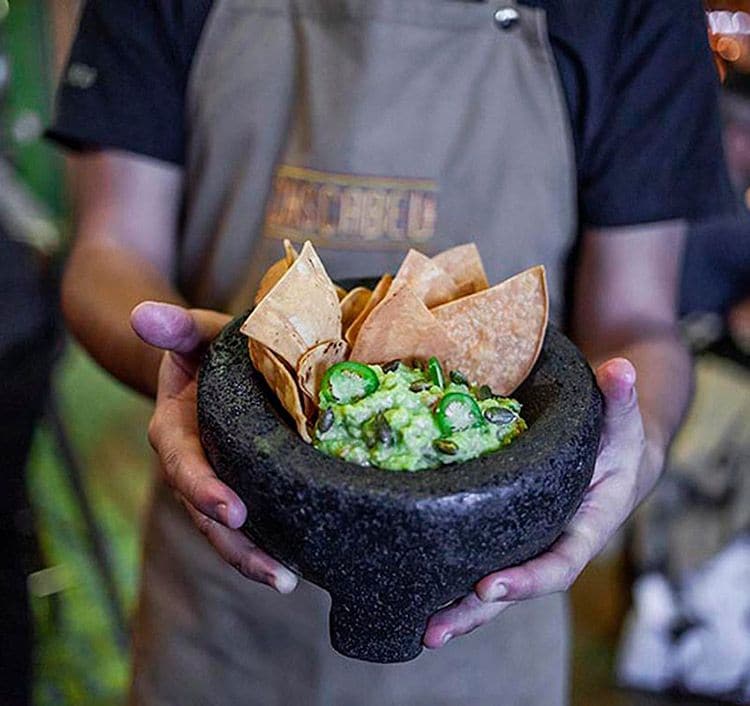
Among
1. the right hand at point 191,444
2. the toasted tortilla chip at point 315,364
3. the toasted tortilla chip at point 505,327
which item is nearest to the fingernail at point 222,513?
Answer: the right hand at point 191,444

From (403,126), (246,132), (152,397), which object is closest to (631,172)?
(403,126)

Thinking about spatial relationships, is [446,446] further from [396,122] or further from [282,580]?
[396,122]

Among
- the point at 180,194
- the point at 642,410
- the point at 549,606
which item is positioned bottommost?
the point at 549,606

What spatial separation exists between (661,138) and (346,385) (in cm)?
50

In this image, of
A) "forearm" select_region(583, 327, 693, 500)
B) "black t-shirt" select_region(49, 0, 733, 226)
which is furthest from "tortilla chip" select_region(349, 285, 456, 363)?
"black t-shirt" select_region(49, 0, 733, 226)

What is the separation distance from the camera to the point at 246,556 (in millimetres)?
744

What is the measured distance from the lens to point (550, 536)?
28.5 inches

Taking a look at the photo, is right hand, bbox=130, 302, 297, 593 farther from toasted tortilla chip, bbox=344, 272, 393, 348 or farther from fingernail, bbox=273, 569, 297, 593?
toasted tortilla chip, bbox=344, 272, 393, 348

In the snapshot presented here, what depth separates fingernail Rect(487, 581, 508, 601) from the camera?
27.1 inches

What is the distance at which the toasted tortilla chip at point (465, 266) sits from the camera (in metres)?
0.87

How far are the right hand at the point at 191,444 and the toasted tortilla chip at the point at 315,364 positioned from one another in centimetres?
9

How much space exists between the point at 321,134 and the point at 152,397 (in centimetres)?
31

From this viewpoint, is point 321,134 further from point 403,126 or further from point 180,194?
point 180,194

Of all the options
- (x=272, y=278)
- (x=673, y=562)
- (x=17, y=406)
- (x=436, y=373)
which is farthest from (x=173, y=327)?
(x=673, y=562)
